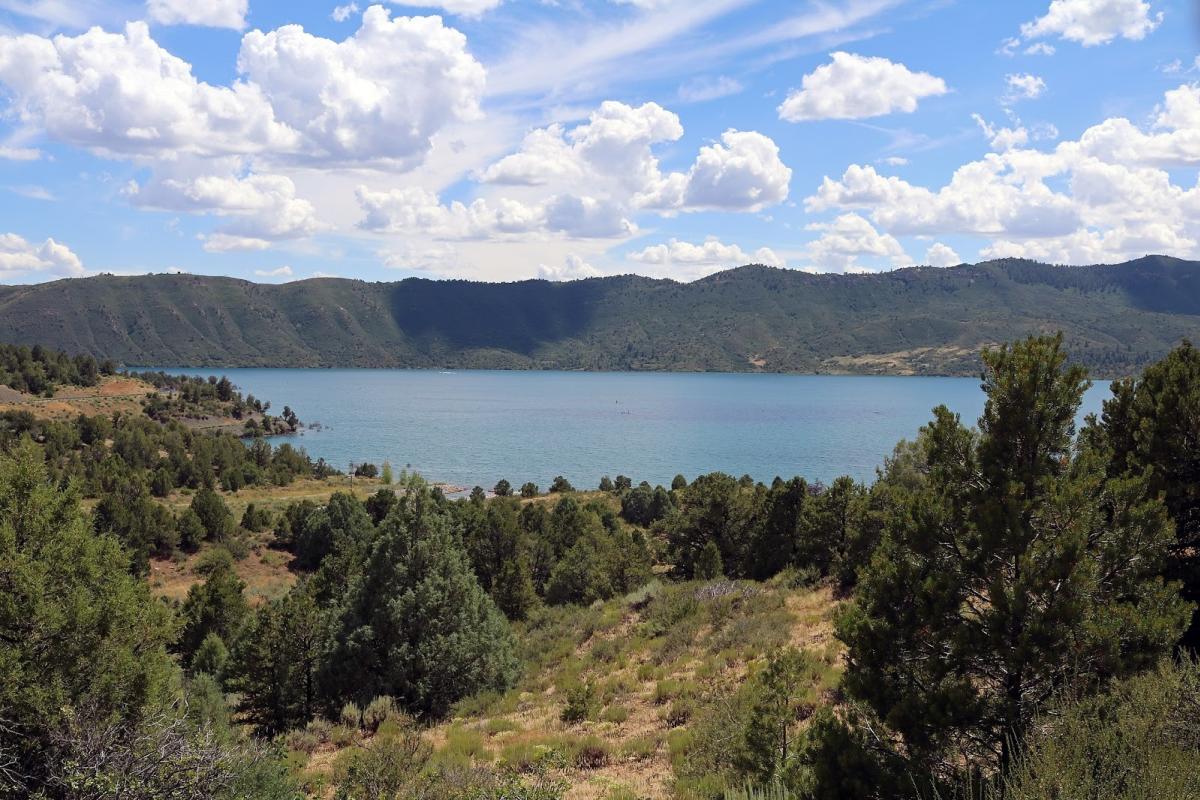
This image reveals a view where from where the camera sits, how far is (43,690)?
9195 mm

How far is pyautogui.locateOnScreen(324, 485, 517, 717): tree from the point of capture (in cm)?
1698

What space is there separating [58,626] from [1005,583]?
1203 centimetres

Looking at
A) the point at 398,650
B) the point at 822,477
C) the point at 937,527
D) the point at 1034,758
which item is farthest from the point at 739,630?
the point at 822,477

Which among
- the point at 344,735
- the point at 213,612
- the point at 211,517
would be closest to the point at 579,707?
the point at 344,735

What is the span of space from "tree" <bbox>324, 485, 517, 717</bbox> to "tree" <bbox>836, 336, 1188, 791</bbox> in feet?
38.6

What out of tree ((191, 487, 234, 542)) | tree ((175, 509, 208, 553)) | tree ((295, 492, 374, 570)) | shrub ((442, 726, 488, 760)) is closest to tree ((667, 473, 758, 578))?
shrub ((442, 726, 488, 760))

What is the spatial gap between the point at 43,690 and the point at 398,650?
841 cm

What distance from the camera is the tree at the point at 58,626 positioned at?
9.07m

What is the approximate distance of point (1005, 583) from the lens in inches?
291

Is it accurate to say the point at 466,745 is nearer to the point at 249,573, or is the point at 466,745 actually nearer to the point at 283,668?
the point at 283,668

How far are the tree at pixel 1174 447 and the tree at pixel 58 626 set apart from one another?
14.9m

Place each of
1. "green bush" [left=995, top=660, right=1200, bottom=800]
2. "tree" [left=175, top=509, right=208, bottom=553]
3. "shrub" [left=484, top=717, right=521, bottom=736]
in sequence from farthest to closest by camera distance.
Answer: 1. "tree" [left=175, top=509, right=208, bottom=553]
2. "shrub" [left=484, top=717, right=521, bottom=736]
3. "green bush" [left=995, top=660, right=1200, bottom=800]

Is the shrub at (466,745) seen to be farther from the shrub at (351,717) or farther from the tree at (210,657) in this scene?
the tree at (210,657)

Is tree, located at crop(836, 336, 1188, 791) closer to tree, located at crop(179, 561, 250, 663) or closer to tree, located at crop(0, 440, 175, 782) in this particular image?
tree, located at crop(0, 440, 175, 782)
